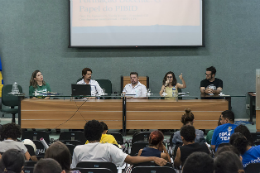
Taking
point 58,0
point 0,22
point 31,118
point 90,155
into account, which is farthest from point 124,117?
point 0,22

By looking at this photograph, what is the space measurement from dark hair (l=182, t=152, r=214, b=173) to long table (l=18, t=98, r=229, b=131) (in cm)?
422

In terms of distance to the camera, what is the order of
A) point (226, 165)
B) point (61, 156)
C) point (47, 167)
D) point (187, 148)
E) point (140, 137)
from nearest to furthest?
point (47, 167)
point (226, 165)
point (61, 156)
point (187, 148)
point (140, 137)

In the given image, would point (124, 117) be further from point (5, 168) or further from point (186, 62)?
point (5, 168)

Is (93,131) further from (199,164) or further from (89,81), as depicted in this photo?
(89,81)

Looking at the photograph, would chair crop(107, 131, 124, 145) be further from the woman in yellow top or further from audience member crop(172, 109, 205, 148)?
the woman in yellow top

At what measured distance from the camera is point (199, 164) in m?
1.76

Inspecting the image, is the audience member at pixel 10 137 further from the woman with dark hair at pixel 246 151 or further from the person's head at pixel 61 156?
the woman with dark hair at pixel 246 151

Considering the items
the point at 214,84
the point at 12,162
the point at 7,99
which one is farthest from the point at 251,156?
the point at 7,99

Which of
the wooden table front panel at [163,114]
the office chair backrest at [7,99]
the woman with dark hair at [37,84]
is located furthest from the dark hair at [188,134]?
the office chair backrest at [7,99]

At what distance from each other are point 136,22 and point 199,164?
6.43 meters

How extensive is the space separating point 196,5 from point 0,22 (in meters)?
5.02

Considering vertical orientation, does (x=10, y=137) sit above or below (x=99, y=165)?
above

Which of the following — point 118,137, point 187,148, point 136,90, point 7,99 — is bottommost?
point 118,137

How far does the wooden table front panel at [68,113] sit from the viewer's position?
605 cm
